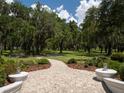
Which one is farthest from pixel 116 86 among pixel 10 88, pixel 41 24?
pixel 41 24

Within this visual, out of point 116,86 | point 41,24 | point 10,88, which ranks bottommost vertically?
point 116,86

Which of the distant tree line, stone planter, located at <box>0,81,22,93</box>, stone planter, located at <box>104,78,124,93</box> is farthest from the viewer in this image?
the distant tree line

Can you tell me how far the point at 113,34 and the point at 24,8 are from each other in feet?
62.9

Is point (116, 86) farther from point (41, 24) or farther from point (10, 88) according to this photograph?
point (41, 24)

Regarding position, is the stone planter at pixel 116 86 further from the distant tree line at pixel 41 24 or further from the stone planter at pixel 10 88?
the distant tree line at pixel 41 24

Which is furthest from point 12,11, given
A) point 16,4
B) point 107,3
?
point 107,3

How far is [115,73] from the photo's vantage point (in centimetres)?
1335

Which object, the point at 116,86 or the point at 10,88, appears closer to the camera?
the point at 10,88

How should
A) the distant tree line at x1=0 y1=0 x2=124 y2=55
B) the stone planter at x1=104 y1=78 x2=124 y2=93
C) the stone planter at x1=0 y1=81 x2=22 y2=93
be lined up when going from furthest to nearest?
the distant tree line at x1=0 y1=0 x2=124 y2=55 < the stone planter at x1=104 y1=78 x2=124 y2=93 < the stone planter at x1=0 y1=81 x2=22 y2=93

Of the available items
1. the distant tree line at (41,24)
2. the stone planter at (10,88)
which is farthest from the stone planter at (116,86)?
the distant tree line at (41,24)

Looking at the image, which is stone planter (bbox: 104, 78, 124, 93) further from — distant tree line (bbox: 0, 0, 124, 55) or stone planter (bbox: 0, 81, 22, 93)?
distant tree line (bbox: 0, 0, 124, 55)

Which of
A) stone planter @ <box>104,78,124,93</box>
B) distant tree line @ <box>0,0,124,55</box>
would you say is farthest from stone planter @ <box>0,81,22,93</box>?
distant tree line @ <box>0,0,124,55</box>

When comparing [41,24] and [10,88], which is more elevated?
[41,24]

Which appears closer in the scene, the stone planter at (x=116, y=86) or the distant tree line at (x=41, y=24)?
the stone planter at (x=116, y=86)
